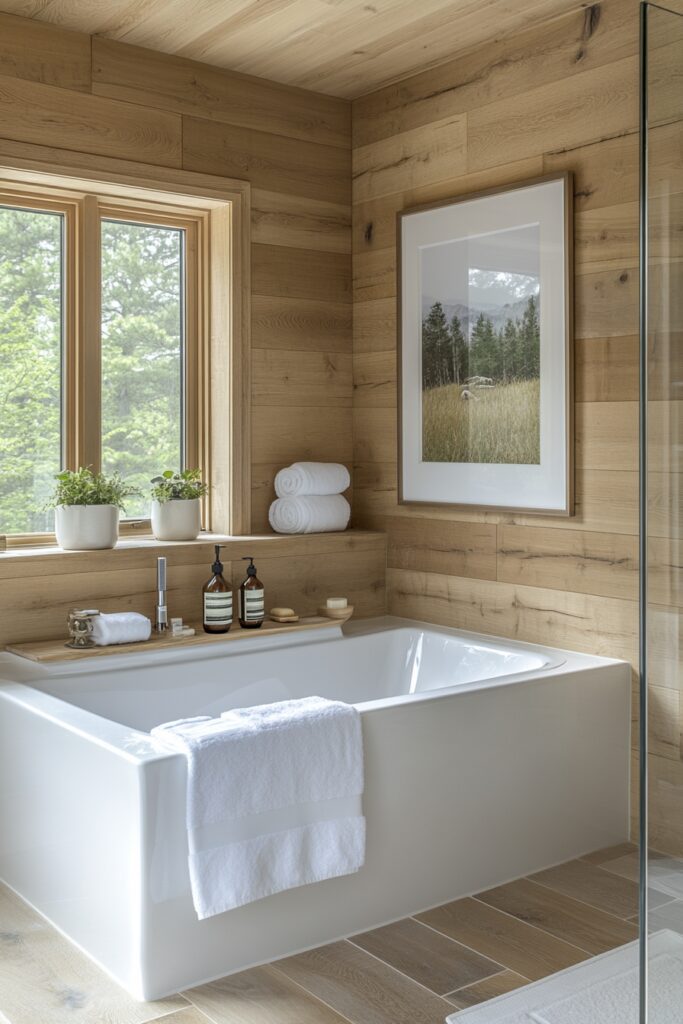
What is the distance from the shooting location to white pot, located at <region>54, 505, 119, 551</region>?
3240 millimetres

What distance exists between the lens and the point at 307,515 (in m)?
3.71

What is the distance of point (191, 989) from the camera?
223 centimetres

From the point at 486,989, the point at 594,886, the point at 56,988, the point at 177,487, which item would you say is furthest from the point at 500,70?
the point at 56,988

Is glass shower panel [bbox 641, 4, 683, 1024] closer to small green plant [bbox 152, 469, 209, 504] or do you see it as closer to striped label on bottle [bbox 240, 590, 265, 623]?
striped label on bottle [bbox 240, 590, 265, 623]

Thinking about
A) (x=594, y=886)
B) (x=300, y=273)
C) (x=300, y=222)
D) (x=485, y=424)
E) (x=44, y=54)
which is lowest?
(x=594, y=886)

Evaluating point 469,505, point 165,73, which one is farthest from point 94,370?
point 469,505

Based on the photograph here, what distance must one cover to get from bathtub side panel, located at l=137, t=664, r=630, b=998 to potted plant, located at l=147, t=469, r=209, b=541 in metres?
1.23

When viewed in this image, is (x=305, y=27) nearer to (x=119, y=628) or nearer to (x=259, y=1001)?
(x=119, y=628)

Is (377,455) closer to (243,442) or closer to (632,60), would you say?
(243,442)

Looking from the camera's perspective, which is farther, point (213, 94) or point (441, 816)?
point (213, 94)

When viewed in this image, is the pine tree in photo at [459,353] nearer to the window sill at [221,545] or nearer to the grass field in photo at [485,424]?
the grass field in photo at [485,424]

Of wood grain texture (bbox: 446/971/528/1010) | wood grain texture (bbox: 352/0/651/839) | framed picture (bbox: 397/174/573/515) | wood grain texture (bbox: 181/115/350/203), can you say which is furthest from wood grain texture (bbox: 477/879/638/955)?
wood grain texture (bbox: 181/115/350/203)

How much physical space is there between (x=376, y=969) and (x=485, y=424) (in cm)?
179

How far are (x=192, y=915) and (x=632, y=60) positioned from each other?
2.55 metres
